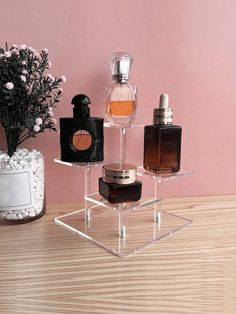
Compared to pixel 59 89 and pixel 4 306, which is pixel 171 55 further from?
pixel 4 306

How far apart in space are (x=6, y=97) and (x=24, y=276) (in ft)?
1.04

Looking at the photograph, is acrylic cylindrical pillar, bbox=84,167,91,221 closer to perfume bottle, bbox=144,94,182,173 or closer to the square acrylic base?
the square acrylic base

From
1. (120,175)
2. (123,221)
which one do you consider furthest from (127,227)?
(120,175)

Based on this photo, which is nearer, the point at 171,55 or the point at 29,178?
the point at 29,178

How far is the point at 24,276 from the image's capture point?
1.66ft

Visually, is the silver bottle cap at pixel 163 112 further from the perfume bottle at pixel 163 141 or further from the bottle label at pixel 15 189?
the bottle label at pixel 15 189

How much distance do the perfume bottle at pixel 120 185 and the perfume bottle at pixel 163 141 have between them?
0.08m

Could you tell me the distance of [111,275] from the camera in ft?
1.69

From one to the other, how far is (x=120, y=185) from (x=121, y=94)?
19 cm

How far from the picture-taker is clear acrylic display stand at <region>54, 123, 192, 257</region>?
1.99ft

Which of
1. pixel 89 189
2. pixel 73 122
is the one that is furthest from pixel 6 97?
pixel 89 189

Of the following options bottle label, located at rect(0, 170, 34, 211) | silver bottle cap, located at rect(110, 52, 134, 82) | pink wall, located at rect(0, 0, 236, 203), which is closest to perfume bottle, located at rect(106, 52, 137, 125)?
silver bottle cap, located at rect(110, 52, 134, 82)

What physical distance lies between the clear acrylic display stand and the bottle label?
0.07m

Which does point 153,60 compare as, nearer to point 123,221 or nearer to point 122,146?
point 122,146
